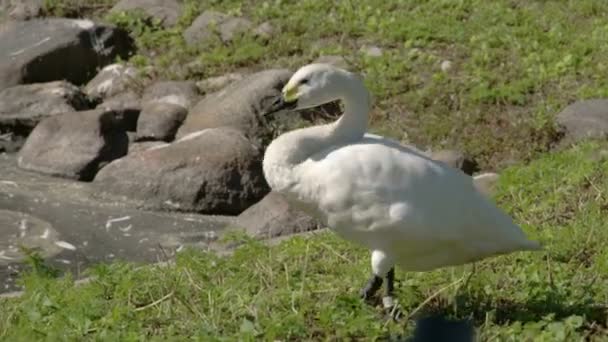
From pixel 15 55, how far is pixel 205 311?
7597mm

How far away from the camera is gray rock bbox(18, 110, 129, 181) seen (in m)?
10.8

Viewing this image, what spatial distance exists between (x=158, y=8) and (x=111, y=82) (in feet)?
5.05

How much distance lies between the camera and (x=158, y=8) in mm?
13758

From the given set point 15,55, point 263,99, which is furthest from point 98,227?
point 15,55

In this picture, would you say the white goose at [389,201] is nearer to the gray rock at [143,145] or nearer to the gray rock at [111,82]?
the gray rock at [143,145]

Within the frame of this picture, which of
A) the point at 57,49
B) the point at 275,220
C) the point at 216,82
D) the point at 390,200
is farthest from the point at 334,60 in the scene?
the point at 390,200

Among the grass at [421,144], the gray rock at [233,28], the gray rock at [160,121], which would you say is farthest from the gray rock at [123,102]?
the gray rock at [233,28]

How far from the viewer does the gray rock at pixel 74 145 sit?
10781 millimetres

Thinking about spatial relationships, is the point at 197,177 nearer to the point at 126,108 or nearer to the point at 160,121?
the point at 160,121

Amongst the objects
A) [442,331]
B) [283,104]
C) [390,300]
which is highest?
[442,331]

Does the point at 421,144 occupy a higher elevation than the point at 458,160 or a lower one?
lower

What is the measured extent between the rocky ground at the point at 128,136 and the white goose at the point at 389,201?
3.28 m

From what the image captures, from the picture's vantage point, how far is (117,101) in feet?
39.7

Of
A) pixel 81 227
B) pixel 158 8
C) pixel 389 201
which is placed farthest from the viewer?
pixel 158 8
